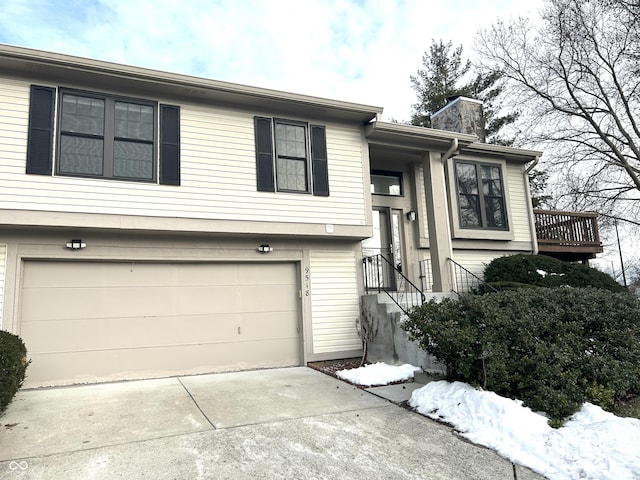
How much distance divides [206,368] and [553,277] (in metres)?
6.87

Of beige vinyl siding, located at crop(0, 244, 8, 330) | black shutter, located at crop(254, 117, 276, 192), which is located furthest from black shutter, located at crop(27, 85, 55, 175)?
black shutter, located at crop(254, 117, 276, 192)

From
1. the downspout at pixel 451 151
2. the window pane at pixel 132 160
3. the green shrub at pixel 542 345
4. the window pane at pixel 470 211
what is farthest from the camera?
the window pane at pixel 470 211

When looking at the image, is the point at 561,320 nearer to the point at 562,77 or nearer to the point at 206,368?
the point at 206,368

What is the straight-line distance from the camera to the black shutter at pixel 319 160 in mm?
8078

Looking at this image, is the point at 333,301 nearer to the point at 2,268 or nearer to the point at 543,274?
the point at 543,274

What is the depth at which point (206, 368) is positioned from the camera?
24.1 ft

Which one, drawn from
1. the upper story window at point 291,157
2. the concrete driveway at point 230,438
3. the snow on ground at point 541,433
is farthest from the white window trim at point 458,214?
the snow on ground at point 541,433

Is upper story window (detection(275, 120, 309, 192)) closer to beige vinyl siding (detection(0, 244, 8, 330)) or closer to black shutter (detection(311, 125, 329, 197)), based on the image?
black shutter (detection(311, 125, 329, 197))

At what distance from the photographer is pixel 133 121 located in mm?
6984

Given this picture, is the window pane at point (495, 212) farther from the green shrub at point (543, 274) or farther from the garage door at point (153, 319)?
the garage door at point (153, 319)

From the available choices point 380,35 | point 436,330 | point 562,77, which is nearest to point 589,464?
point 436,330

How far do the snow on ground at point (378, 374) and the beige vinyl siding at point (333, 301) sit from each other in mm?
1143

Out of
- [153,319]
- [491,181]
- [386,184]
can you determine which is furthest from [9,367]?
[491,181]

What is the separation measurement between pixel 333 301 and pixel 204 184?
10.3 feet
